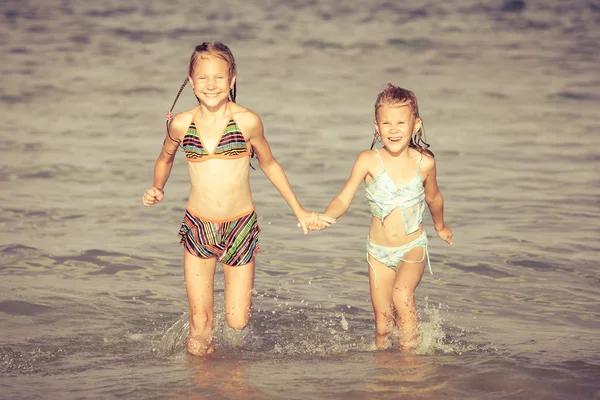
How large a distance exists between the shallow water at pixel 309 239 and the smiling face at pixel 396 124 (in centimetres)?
125

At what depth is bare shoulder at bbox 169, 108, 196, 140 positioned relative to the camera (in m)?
5.92

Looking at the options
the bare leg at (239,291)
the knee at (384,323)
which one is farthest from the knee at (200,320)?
the knee at (384,323)

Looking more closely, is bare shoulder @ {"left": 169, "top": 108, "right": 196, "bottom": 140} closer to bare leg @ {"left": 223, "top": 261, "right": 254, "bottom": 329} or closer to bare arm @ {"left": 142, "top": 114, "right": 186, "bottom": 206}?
bare arm @ {"left": 142, "top": 114, "right": 186, "bottom": 206}

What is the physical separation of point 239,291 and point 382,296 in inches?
34.4

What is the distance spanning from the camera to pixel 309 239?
9.14 m

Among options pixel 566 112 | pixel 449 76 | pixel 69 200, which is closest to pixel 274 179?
pixel 69 200

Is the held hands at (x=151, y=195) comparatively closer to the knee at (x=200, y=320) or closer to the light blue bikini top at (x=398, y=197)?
the knee at (x=200, y=320)

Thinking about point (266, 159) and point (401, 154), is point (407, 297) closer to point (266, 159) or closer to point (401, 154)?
point (401, 154)

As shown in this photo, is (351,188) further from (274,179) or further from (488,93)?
(488,93)

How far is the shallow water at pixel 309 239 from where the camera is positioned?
580cm

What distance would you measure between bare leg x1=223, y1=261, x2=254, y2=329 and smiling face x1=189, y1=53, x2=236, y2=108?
38.2 inches

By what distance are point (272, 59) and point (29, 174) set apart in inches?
432

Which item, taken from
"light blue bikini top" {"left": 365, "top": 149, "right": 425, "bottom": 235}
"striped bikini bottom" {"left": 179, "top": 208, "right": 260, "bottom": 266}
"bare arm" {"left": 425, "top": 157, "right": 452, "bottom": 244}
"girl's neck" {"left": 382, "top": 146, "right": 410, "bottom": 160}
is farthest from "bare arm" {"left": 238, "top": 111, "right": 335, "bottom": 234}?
"bare arm" {"left": 425, "top": 157, "right": 452, "bottom": 244}

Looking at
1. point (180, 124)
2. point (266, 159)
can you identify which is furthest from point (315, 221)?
point (180, 124)
